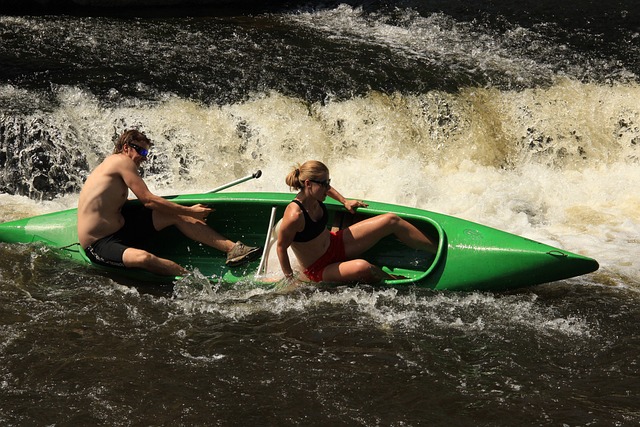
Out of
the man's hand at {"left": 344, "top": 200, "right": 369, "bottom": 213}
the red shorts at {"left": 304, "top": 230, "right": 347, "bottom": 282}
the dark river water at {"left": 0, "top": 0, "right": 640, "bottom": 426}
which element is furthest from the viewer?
the man's hand at {"left": 344, "top": 200, "right": 369, "bottom": 213}

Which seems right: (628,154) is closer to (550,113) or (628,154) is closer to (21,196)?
(550,113)

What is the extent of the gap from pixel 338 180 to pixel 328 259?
2968 millimetres

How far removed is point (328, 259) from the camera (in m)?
6.28

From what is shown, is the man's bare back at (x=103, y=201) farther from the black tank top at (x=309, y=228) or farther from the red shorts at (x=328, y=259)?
the red shorts at (x=328, y=259)

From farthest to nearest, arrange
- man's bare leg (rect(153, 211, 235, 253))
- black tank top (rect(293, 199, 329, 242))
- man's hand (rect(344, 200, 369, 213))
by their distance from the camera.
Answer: man's bare leg (rect(153, 211, 235, 253))
man's hand (rect(344, 200, 369, 213))
black tank top (rect(293, 199, 329, 242))

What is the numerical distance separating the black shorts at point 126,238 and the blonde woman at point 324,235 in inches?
49.3

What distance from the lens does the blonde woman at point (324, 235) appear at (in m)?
5.86

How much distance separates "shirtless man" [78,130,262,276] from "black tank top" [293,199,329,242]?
0.81 metres

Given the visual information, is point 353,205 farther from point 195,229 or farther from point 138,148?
point 138,148

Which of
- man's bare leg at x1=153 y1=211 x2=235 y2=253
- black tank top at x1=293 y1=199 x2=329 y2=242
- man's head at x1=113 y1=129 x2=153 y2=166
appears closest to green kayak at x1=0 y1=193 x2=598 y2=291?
man's bare leg at x1=153 y1=211 x2=235 y2=253

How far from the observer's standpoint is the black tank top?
5979 mm

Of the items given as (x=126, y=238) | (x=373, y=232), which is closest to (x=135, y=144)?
(x=126, y=238)

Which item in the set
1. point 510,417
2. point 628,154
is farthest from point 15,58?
point 510,417

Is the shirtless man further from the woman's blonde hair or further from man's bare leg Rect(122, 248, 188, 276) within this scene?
the woman's blonde hair
